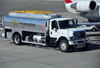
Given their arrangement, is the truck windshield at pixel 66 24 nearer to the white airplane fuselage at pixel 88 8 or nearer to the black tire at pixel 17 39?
the black tire at pixel 17 39

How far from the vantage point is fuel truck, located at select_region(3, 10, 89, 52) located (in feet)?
54.2

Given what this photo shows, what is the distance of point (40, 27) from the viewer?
1791 centimetres

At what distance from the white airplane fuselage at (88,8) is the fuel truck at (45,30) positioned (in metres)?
7.35

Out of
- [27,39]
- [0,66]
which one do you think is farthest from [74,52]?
[0,66]

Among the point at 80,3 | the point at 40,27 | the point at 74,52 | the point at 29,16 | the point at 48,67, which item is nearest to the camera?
the point at 48,67

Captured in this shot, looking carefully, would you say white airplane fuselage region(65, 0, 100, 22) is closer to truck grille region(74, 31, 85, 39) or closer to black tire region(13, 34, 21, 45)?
truck grille region(74, 31, 85, 39)

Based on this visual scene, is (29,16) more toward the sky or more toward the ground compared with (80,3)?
more toward the ground

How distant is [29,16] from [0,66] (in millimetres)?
7651

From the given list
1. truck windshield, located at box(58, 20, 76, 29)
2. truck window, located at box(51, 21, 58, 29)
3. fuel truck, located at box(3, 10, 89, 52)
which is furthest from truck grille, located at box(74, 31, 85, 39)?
truck window, located at box(51, 21, 58, 29)

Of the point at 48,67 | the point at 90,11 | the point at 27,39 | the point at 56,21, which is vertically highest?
the point at 90,11

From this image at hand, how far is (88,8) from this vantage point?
25.2 metres

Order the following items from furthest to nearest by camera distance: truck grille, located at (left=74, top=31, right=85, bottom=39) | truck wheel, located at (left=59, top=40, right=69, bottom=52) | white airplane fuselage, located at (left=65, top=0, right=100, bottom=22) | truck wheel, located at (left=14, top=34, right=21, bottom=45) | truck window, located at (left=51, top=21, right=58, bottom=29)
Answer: white airplane fuselage, located at (left=65, top=0, right=100, bottom=22) → truck wheel, located at (left=14, top=34, right=21, bottom=45) → truck window, located at (left=51, top=21, right=58, bottom=29) → truck grille, located at (left=74, top=31, right=85, bottom=39) → truck wheel, located at (left=59, top=40, right=69, bottom=52)

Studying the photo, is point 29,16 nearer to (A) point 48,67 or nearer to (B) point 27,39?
(B) point 27,39

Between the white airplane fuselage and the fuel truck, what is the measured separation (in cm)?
735
